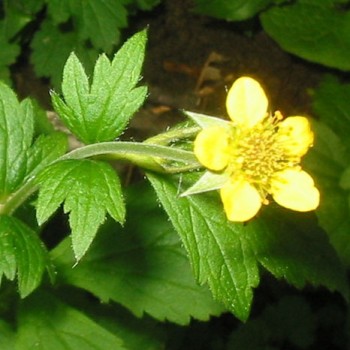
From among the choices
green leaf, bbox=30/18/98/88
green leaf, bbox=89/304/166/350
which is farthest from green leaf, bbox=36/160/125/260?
green leaf, bbox=30/18/98/88

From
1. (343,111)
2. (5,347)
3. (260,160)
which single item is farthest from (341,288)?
(343,111)

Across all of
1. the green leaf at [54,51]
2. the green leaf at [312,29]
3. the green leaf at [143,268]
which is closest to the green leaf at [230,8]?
the green leaf at [312,29]

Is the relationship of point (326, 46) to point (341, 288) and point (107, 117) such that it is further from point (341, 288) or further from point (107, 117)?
point (107, 117)

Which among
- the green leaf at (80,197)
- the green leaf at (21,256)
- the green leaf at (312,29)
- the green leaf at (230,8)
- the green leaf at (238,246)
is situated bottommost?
the green leaf at (312,29)

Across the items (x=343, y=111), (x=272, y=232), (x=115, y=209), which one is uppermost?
(x=115, y=209)

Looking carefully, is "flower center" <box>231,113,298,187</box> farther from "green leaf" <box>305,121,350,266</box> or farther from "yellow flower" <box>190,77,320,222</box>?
"green leaf" <box>305,121,350,266</box>

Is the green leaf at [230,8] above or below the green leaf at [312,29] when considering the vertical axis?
above

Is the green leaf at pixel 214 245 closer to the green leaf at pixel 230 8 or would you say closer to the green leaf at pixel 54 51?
the green leaf at pixel 54 51
